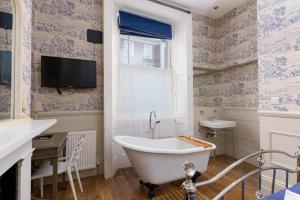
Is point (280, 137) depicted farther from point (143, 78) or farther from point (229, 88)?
point (143, 78)

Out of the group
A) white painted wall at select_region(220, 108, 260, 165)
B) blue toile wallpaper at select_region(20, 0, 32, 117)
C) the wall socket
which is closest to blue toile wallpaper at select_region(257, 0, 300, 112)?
the wall socket

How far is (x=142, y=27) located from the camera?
3.08m

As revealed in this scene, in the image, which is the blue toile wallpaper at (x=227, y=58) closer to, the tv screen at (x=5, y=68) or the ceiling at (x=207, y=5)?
the ceiling at (x=207, y=5)

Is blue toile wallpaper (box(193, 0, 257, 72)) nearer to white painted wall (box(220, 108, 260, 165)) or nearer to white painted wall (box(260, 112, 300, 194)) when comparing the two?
white painted wall (box(220, 108, 260, 165))

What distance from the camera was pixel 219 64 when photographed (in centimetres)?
372

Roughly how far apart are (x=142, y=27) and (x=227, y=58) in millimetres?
1921

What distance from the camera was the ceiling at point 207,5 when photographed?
10.3 feet

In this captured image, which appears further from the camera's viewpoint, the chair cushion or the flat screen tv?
the flat screen tv

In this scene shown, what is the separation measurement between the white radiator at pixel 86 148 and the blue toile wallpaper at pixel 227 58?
7.43 feet

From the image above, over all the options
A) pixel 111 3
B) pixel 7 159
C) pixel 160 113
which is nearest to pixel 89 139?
pixel 160 113

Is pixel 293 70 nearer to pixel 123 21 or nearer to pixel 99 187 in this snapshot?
pixel 123 21

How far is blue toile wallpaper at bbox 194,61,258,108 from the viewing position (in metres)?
3.18

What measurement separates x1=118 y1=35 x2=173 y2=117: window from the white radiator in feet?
2.14

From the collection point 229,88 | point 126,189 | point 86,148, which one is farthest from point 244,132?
point 86,148
